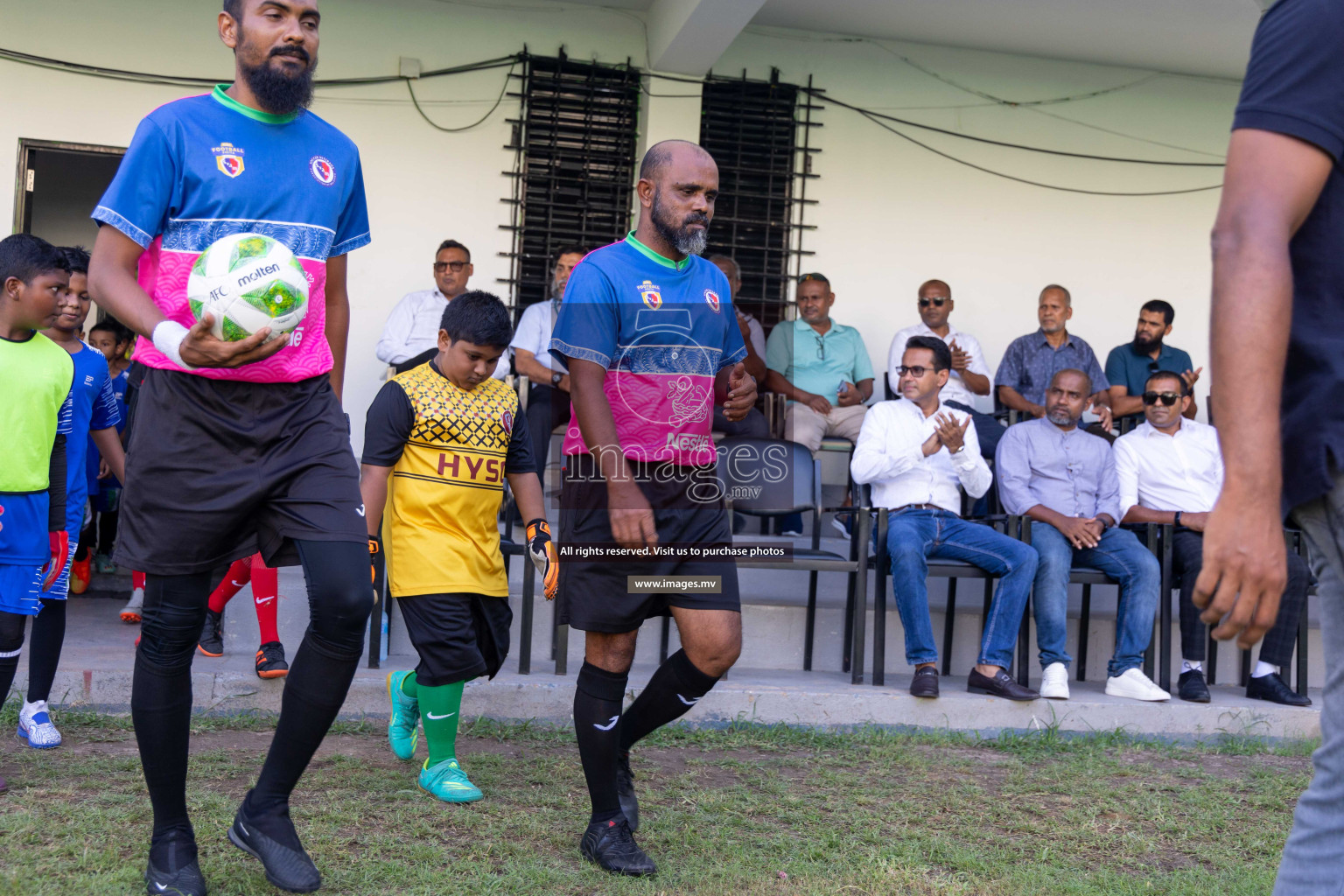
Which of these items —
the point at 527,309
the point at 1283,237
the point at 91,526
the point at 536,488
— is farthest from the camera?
the point at 527,309

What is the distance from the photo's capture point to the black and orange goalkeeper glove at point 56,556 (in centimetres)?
397

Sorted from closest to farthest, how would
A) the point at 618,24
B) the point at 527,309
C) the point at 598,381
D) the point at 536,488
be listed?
1. the point at 598,381
2. the point at 536,488
3. the point at 527,309
4. the point at 618,24

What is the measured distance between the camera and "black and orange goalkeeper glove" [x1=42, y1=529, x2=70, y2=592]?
13.0ft

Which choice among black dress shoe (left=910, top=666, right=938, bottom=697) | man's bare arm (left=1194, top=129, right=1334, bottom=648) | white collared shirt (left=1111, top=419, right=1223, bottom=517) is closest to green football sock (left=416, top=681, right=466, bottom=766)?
black dress shoe (left=910, top=666, right=938, bottom=697)

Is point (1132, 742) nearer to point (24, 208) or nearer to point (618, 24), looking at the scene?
point (618, 24)

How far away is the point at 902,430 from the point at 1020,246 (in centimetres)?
389

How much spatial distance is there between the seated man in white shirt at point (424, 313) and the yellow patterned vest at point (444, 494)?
11.0 ft

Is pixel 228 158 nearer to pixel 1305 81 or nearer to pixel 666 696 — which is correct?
pixel 666 696

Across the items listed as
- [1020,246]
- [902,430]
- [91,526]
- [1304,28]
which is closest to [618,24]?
[1020,246]

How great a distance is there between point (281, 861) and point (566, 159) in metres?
6.50

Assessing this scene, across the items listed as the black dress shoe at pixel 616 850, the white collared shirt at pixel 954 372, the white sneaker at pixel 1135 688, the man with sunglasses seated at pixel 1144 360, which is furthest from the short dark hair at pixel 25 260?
the man with sunglasses seated at pixel 1144 360

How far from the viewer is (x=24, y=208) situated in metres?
7.78

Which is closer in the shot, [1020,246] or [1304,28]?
[1304,28]

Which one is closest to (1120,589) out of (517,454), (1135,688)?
(1135,688)
